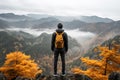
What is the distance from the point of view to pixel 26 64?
145 ft

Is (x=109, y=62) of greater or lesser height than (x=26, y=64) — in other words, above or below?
above

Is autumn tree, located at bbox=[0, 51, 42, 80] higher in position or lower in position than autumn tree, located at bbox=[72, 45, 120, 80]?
lower

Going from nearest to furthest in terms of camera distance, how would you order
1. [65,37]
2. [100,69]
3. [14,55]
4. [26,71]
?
[65,37] → [100,69] → [26,71] → [14,55]

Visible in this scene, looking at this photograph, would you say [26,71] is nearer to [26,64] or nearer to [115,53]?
[26,64]

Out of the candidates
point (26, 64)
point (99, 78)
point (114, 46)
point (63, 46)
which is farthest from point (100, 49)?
point (26, 64)

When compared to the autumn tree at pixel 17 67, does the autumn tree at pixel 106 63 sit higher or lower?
higher

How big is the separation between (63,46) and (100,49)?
1240 centimetres

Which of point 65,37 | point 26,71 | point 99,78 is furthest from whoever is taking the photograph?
point 26,71

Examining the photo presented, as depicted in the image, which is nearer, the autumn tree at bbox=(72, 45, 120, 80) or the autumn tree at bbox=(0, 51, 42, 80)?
the autumn tree at bbox=(72, 45, 120, 80)

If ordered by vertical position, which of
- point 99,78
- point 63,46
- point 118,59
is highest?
point 63,46

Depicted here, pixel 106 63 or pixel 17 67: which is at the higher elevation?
pixel 106 63

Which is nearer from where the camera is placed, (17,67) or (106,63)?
(106,63)

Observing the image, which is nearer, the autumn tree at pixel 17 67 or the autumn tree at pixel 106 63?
the autumn tree at pixel 106 63

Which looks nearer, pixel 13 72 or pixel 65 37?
pixel 65 37
